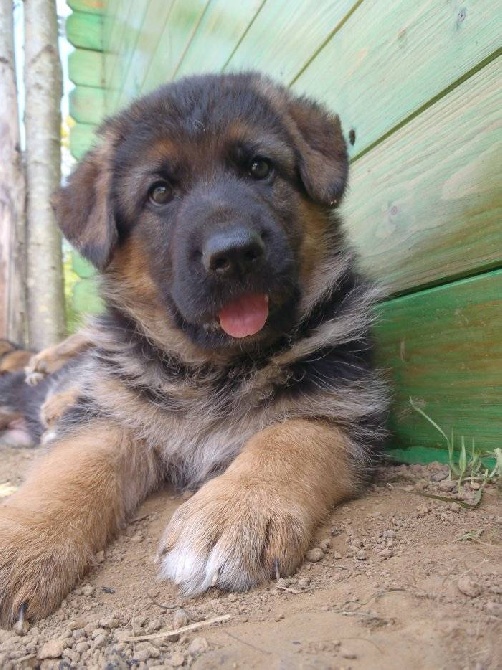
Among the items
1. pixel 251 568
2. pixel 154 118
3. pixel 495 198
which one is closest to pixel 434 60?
pixel 495 198

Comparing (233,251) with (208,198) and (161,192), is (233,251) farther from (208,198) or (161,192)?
(161,192)

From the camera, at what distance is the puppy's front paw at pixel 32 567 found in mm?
1502

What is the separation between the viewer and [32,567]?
157 centimetres

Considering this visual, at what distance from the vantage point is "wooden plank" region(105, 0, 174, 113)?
6.05 meters

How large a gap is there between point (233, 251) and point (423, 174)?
0.97 metres

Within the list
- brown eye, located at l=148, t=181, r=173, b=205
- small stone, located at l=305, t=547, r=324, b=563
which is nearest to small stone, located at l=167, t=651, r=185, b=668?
small stone, located at l=305, t=547, r=324, b=563

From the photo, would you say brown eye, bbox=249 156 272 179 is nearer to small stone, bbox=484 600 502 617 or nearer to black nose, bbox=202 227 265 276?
black nose, bbox=202 227 265 276

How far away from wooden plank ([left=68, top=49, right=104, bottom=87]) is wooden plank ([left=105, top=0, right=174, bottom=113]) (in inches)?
16.0

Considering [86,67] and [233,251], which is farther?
[86,67]

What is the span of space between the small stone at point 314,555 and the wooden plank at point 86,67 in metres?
8.14

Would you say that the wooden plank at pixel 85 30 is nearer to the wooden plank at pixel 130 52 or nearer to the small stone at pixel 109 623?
the wooden plank at pixel 130 52

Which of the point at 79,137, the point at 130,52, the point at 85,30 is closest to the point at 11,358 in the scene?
the point at 130,52

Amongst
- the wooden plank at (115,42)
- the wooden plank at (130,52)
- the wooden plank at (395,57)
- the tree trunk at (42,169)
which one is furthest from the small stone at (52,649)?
the wooden plank at (115,42)

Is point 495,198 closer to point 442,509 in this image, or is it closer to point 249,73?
point 442,509
